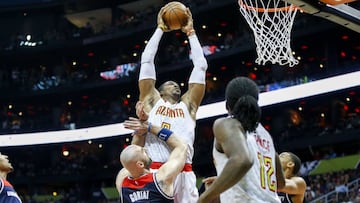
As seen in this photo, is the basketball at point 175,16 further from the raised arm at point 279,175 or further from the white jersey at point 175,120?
the raised arm at point 279,175

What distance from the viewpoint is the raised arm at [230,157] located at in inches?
128

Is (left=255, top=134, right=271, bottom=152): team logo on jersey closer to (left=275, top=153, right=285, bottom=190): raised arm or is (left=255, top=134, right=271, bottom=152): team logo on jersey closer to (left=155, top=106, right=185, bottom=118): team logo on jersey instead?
(left=275, top=153, right=285, bottom=190): raised arm

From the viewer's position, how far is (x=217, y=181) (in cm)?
329

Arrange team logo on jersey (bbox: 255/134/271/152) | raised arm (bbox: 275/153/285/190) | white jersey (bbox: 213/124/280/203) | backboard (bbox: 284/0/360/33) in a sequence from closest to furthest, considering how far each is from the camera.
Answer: white jersey (bbox: 213/124/280/203) < team logo on jersey (bbox: 255/134/271/152) < raised arm (bbox: 275/153/285/190) < backboard (bbox: 284/0/360/33)

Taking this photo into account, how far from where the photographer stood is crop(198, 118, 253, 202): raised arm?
3260mm

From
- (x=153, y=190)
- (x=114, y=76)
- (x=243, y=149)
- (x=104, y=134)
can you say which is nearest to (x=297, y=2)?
(x=153, y=190)

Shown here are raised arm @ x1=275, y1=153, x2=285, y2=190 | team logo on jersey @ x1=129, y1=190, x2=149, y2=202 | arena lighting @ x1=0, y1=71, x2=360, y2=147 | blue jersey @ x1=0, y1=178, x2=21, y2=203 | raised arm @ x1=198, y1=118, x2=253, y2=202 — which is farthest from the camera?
arena lighting @ x1=0, y1=71, x2=360, y2=147

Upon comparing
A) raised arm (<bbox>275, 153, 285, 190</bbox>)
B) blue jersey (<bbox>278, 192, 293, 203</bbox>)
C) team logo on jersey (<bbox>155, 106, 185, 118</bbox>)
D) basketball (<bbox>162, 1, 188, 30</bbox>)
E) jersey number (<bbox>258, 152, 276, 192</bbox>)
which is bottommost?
blue jersey (<bbox>278, 192, 293, 203</bbox>)

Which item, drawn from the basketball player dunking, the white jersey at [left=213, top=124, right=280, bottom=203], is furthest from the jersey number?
the basketball player dunking

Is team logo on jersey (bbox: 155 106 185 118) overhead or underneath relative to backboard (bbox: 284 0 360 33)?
underneath

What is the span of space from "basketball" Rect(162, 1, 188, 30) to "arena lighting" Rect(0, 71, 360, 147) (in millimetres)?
16501

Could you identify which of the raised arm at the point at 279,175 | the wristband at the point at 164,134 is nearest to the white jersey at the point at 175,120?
the wristband at the point at 164,134

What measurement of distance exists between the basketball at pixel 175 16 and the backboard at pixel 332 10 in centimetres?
160

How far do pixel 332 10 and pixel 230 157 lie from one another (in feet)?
14.5
